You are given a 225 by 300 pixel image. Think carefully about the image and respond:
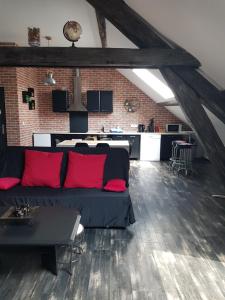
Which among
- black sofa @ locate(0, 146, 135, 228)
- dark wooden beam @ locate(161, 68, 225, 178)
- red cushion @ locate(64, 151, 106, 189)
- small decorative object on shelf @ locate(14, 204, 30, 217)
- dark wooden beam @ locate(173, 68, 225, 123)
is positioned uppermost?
dark wooden beam @ locate(173, 68, 225, 123)

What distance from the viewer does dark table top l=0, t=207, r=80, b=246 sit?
1.94 metres

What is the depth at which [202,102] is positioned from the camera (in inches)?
117

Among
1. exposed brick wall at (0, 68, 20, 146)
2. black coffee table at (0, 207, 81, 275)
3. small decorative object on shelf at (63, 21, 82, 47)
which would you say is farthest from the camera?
exposed brick wall at (0, 68, 20, 146)

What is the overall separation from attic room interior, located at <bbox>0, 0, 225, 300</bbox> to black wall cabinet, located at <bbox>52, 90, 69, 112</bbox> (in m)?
2.23

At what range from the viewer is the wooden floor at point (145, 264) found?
6.71ft

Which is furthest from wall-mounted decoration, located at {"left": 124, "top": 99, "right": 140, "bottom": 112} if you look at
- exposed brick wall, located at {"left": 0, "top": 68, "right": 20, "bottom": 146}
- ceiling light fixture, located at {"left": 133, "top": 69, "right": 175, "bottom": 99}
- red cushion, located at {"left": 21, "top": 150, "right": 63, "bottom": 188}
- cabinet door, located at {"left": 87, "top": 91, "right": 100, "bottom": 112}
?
red cushion, located at {"left": 21, "top": 150, "right": 63, "bottom": 188}

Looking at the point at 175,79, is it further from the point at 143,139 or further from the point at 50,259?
the point at 143,139

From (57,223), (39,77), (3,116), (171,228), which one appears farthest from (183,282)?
(39,77)

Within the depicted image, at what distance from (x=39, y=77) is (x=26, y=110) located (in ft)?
4.91

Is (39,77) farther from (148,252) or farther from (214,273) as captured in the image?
(214,273)

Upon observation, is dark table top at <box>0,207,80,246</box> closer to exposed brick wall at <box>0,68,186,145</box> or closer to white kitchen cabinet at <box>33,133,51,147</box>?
white kitchen cabinet at <box>33,133,51,147</box>

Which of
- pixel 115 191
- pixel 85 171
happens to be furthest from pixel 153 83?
pixel 115 191

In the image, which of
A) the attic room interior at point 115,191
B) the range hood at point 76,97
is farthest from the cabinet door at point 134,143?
the attic room interior at point 115,191

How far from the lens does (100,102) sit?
738cm
